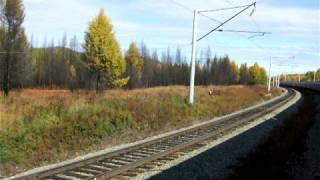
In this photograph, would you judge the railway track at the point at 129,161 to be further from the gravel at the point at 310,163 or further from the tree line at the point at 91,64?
the tree line at the point at 91,64

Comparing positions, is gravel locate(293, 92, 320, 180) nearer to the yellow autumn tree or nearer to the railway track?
the railway track

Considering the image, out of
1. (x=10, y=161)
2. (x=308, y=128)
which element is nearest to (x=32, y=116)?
(x=10, y=161)

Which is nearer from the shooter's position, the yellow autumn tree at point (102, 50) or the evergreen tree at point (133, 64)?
the yellow autumn tree at point (102, 50)

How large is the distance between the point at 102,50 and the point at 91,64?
225 centimetres

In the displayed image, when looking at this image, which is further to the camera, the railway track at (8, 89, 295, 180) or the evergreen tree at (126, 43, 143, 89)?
the evergreen tree at (126, 43, 143, 89)

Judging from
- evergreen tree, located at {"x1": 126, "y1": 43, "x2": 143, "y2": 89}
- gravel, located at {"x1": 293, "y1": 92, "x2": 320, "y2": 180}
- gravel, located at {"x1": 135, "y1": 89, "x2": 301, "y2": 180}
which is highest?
evergreen tree, located at {"x1": 126, "y1": 43, "x2": 143, "y2": 89}

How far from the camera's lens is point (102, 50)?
64062 mm

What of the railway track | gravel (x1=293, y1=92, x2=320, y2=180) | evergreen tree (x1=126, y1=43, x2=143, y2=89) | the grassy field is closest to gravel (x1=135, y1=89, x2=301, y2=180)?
the railway track

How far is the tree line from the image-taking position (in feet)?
182

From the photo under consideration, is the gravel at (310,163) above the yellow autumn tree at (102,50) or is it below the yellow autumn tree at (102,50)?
below

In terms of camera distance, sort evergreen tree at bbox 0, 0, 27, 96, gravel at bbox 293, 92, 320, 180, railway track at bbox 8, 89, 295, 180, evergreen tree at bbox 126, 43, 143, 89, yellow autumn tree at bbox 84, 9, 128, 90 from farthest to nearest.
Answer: evergreen tree at bbox 126, 43, 143, 89 < yellow autumn tree at bbox 84, 9, 128, 90 < evergreen tree at bbox 0, 0, 27, 96 < gravel at bbox 293, 92, 320, 180 < railway track at bbox 8, 89, 295, 180

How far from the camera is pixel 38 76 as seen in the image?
9556 cm

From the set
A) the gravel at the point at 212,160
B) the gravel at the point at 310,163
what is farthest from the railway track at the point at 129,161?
the gravel at the point at 310,163

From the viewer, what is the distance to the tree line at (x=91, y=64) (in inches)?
2189
